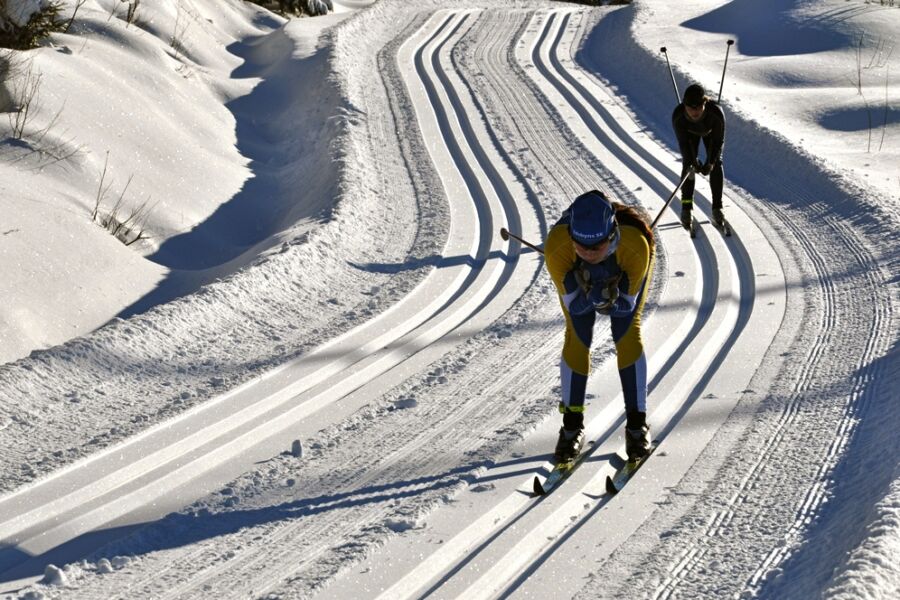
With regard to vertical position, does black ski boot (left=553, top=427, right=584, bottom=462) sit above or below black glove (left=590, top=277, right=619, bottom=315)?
below

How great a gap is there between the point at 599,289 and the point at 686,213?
5.39 meters

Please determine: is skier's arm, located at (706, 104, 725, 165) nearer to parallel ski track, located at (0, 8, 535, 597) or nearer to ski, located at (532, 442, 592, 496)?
parallel ski track, located at (0, 8, 535, 597)

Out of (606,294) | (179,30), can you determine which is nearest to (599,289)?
(606,294)

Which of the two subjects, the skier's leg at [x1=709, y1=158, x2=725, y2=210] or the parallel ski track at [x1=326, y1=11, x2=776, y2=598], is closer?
the parallel ski track at [x1=326, y1=11, x2=776, y2=598]

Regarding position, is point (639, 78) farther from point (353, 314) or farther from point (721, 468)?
point (721, 468)

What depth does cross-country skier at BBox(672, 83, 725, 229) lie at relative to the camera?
1029 cm

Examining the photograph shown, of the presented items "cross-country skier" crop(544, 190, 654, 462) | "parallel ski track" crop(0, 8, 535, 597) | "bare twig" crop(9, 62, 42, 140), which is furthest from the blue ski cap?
"bare twig" crop(9, 62, 42, 140)

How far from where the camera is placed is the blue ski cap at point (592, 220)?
16.3ft

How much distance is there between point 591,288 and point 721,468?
136 cm

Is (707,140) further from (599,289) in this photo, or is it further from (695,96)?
(599,289)

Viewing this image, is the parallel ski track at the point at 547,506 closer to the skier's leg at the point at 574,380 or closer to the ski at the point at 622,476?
the ski at the point at 622,476

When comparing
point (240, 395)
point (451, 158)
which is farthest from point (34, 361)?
point (451, 158)

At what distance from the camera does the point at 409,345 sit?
25.5 feet

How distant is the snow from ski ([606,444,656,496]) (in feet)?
0.19
